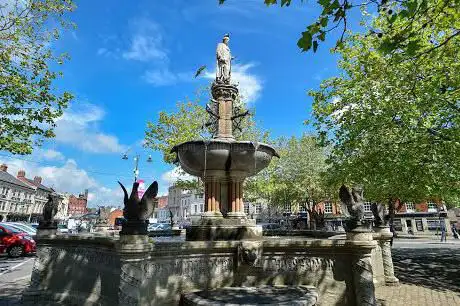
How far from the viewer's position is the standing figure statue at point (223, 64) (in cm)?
1020

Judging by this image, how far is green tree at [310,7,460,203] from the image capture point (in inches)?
416

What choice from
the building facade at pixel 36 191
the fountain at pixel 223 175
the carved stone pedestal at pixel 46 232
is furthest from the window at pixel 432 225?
the building facade at pixel 36 191

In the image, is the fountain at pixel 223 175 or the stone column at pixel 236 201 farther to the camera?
the stone column at pixel 236 201

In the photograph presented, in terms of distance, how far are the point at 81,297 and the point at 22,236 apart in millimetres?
15448

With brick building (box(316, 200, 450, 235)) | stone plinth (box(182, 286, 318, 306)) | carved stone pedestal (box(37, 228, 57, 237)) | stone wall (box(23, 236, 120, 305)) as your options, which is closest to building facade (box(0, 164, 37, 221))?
brick building (box(316, 200, 450, 235))

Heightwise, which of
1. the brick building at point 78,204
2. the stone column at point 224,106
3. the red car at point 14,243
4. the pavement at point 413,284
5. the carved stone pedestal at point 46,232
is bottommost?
the pavement at point 413,284

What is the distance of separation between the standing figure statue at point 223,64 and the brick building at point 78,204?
140480 millimetres

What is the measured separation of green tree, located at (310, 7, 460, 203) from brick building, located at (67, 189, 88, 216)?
140m

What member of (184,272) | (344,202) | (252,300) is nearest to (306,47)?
(344,202)

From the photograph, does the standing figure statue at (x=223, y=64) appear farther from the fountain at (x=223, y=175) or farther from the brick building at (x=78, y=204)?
the brick building at (x=78, y=204)

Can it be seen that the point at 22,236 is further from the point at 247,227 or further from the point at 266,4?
the point at 266,4

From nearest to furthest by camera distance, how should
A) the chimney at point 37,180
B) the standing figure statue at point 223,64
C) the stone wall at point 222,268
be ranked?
the stone wall at point 222,268 → the standing figure statue at point 223,64 → the chimney at point 37,180

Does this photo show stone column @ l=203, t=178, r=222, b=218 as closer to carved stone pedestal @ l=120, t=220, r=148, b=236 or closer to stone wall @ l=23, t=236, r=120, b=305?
stone wall @ l=23, t=236, r=120, b=305

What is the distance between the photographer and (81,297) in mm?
6574
